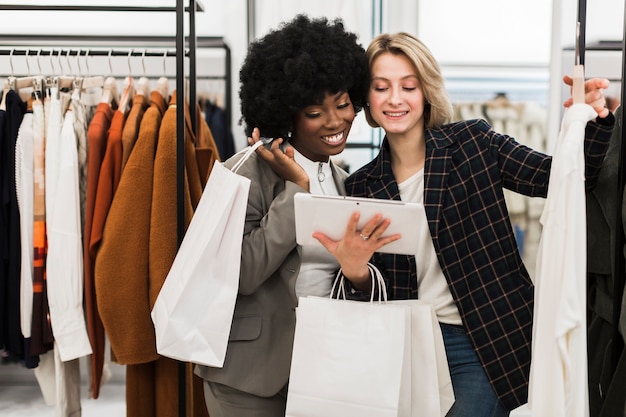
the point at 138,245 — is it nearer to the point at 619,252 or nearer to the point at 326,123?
the point at 326,123

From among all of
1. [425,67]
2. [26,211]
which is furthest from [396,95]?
[26,211]

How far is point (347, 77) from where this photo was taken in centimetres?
158

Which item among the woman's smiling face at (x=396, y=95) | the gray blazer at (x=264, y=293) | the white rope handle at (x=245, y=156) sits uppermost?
the woman's smiling face at (x=396, y=95)

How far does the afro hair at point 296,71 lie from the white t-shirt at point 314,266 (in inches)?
5.2

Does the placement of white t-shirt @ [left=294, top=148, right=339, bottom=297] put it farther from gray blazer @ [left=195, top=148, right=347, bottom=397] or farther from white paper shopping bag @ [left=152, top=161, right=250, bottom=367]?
white paper shopping bag @ [left=152, top=161, right=250, bottom=367]

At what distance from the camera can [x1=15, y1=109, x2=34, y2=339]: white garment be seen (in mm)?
1985

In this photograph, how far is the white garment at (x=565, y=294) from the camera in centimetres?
127

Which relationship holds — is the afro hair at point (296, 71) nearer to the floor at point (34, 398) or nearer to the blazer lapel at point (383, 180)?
the blazer lapel at point (383, 180)

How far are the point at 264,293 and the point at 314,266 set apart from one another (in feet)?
0.49

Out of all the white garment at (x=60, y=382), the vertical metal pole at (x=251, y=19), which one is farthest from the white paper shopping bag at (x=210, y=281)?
the vertical metal pole at (x=251, y=19)

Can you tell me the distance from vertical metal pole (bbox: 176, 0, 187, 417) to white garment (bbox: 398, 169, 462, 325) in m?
0.67

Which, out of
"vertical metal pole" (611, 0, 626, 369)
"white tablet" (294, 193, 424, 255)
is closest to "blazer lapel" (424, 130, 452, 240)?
"white tablet" (294, 193, 424, 255)

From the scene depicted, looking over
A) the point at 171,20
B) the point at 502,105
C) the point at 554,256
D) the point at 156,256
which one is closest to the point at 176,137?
the point at 156,256

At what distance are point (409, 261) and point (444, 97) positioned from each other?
17.8 inches
